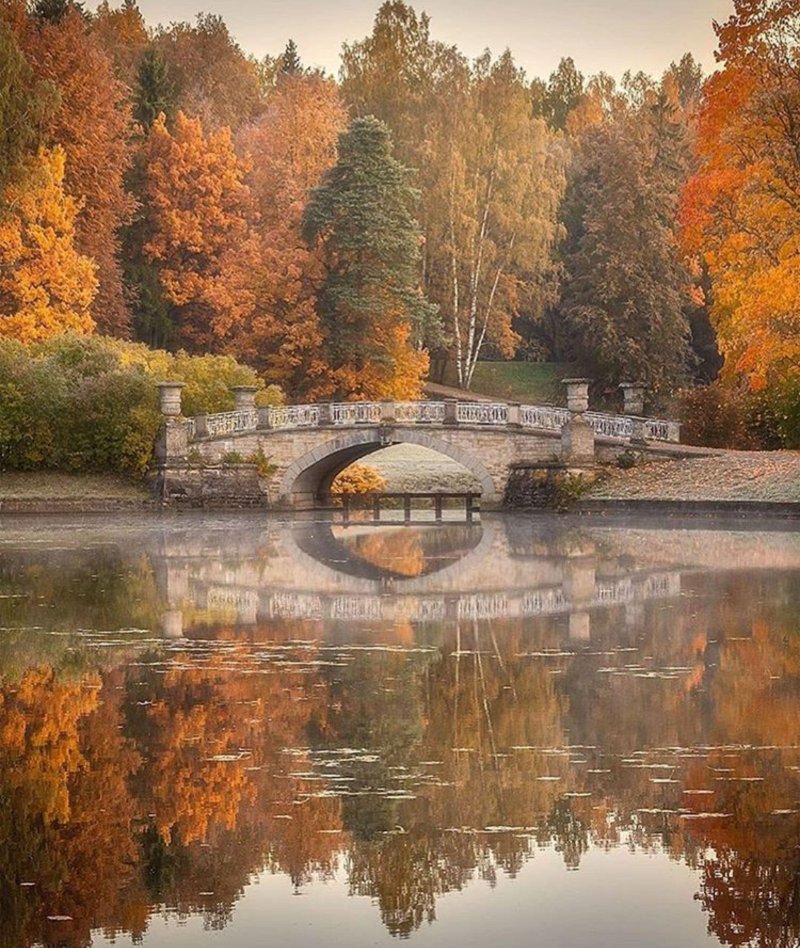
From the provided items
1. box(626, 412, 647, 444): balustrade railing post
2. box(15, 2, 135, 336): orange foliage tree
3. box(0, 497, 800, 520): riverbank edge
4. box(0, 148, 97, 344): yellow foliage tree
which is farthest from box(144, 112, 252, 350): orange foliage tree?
box(626, 412, 647, 444): balustrade railing post

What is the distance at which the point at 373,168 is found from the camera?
49.4 meters

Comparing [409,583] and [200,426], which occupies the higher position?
[200,426]

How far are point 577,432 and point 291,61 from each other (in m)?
38.8

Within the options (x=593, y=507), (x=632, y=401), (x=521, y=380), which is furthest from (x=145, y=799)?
(x=521, y=380)

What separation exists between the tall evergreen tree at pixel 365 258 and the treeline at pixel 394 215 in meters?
0.07

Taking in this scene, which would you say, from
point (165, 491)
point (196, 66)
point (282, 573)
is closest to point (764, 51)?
point (165, 491)

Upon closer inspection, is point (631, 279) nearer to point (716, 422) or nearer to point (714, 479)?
point (716, 422)

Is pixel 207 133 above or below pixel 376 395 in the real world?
above

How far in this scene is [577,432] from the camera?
3803cm

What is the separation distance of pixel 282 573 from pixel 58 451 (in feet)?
59.9

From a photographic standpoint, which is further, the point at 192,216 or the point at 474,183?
the point at 474,183

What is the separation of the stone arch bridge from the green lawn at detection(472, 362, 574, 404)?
21168 millimetres

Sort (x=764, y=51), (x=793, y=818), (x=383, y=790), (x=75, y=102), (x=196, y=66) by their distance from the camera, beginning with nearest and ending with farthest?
(x=793, y=818)
(x=383, y=790)
(x=764, y=51)
(x=75, y=102)
(x=196, y=66)

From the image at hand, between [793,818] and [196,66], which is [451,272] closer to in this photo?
[196,66]
